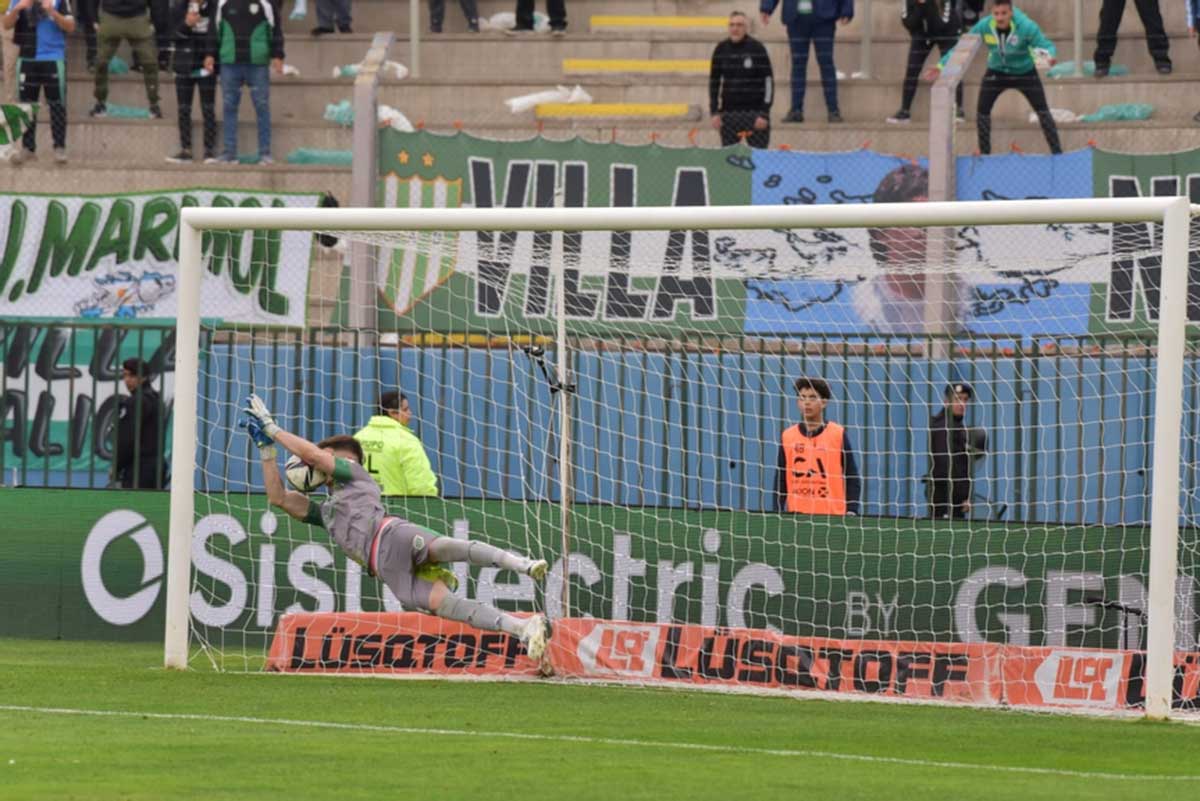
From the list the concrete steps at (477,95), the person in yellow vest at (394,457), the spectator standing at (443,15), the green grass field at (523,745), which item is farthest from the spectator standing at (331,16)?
the green grass field at (523,745)

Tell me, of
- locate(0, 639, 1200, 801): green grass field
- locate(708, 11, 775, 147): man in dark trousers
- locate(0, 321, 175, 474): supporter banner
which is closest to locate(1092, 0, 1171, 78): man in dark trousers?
locate(708, 11, 775, 147): man in dark trousers

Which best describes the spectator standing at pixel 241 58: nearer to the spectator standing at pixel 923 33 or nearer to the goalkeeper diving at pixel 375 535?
the spectator standing at pixel 923 33

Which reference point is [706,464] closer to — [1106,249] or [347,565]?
[347,565]

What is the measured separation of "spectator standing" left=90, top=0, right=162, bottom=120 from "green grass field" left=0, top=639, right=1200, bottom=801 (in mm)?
11198

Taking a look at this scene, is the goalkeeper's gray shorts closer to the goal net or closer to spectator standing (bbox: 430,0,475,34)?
the goal net

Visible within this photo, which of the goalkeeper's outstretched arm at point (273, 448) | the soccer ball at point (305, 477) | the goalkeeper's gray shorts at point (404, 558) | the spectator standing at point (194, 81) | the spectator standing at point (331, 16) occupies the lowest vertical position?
the goalkeeper's gray shorts at point (404, 558)

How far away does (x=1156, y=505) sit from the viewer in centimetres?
1149

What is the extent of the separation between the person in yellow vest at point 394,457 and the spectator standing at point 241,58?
26.0 feet

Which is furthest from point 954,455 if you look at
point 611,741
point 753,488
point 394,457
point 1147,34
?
point 1147,34

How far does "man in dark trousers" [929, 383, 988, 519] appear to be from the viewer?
48.9ft

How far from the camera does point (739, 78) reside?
21.3 meters

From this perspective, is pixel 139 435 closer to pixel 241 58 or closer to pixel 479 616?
pixel 479 616

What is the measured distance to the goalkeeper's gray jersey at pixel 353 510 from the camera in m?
12.9

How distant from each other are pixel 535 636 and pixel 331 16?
1442 centimetres
